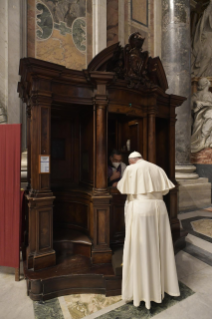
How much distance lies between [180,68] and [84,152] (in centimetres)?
492

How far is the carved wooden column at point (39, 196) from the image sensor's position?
2811 millimetres

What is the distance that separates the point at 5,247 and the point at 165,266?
207 cm

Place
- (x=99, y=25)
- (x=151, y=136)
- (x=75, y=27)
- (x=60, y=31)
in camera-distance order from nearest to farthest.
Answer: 1. (x=151, y=136)
2. (x=60, y=31)
3. (x=75, y=27)
4. (x=99, y=25)

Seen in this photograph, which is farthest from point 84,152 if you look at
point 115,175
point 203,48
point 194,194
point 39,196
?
point 203,48

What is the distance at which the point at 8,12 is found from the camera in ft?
16.1

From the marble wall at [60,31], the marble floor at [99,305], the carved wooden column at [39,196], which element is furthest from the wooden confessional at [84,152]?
the marble wall at [60,31]

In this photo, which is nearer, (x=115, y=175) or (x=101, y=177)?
(x=101, y=177)

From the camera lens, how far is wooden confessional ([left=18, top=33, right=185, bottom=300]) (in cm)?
278

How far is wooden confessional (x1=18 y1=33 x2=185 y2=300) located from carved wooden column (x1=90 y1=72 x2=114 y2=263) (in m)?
0.01

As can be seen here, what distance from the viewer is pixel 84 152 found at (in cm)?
389

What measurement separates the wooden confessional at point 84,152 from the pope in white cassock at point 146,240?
0.47 meters

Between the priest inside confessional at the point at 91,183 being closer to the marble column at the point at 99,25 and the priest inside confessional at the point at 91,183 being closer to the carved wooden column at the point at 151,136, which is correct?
the carved wooden column at the point at 151,136

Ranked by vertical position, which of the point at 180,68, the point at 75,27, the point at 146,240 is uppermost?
the point at 75,27

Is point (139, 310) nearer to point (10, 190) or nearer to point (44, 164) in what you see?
point (44, 164)
